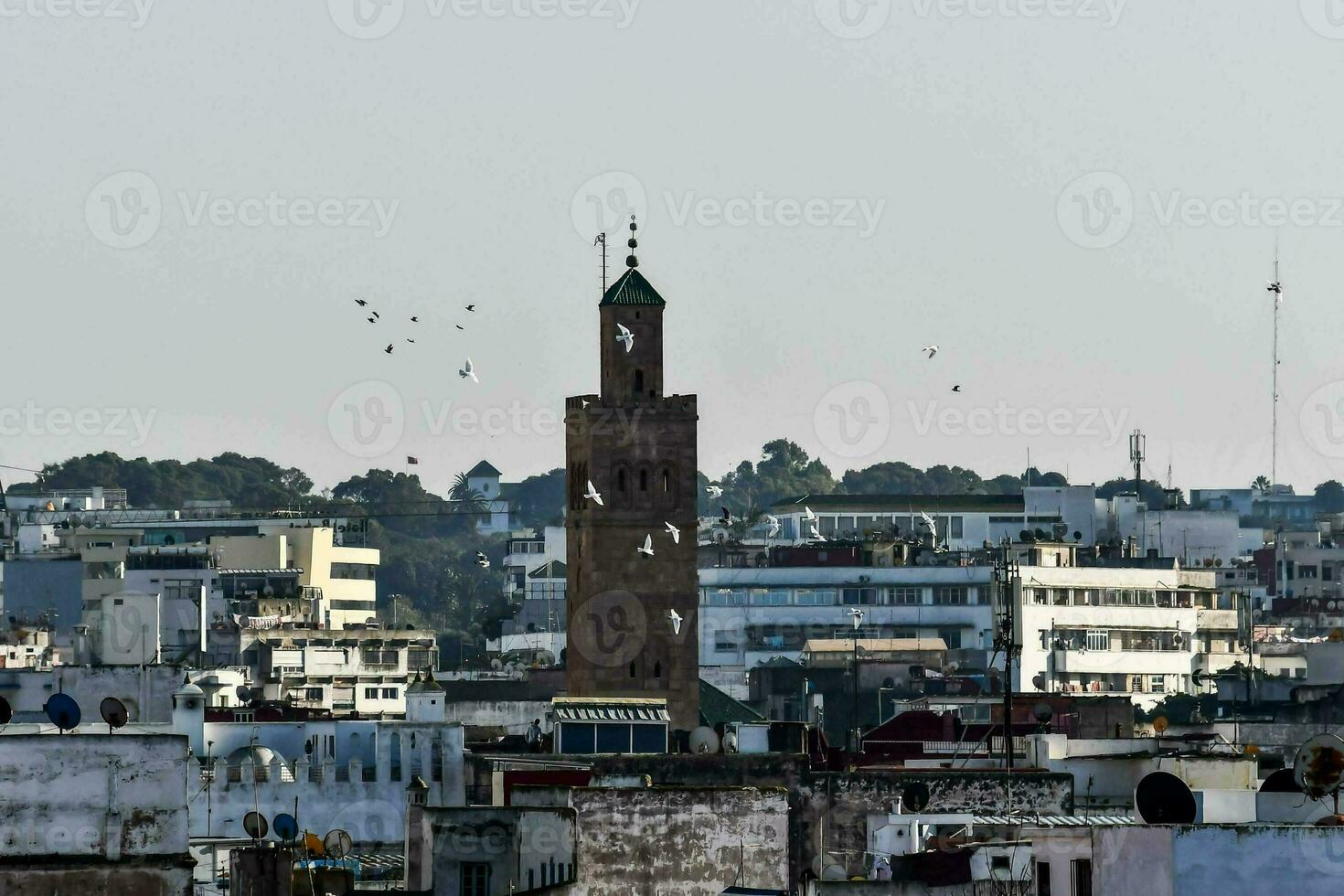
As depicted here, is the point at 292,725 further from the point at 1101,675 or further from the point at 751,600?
the point at 751,600

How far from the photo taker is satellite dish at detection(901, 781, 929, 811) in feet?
175

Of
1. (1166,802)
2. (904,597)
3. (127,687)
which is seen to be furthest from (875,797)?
(904,597)

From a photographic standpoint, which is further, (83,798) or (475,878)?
(475,878)

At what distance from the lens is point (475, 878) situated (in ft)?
155

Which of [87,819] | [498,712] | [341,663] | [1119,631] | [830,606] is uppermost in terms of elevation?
[830,606]

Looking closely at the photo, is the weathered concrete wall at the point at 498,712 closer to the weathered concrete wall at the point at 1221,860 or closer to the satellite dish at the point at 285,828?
the satellite dish at the point at 285,828

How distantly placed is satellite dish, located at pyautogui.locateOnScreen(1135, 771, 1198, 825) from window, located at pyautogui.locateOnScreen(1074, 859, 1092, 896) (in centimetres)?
77

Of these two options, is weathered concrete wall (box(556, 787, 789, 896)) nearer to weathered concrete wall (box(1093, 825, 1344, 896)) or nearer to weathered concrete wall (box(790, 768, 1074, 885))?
weathered concrete wall (box(790, 768, 1074, 885))

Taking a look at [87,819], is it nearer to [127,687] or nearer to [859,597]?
Answer: [127,687]

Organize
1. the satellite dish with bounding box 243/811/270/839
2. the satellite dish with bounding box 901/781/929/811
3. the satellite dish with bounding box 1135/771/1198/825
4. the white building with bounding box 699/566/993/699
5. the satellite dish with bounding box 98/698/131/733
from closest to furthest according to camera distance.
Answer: the satellite dish with bounding box 1135/771/1198/825 < the satellite dish with bounding box 98/698/131/733 < the satellite dish with bounding box 243/811/270/839 < the satellite dish with bounding box 901/781/929/811 < the white building with bounding box 699/566/993/699

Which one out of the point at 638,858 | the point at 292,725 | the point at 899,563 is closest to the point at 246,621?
the point at 899,563

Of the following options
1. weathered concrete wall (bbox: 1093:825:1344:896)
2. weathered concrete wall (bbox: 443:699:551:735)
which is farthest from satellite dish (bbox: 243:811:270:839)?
weathered concrete wall (bbox: 443:699:551:735)

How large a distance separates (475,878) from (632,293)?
59.4 meters

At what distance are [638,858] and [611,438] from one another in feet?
196
